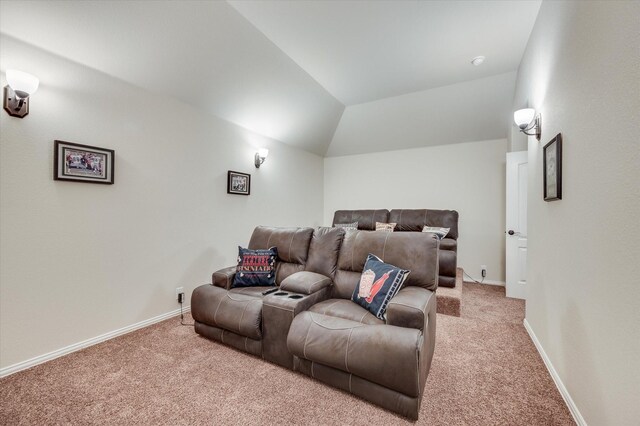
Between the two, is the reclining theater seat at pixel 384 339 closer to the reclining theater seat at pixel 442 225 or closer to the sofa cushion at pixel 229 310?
the sofa cushion at pixel 229 310

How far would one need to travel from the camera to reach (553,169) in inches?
75.7

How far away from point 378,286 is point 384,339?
483 mm

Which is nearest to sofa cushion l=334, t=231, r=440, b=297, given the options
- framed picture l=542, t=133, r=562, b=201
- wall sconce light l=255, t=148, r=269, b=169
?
framed picture l=542, t=133, r=562, b=201

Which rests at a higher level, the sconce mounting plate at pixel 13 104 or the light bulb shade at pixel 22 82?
the light bulb shade at pixel 22 82

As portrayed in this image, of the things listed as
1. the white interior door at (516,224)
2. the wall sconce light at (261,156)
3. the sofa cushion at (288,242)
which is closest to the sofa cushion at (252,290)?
the sofa cushion at (288,242)

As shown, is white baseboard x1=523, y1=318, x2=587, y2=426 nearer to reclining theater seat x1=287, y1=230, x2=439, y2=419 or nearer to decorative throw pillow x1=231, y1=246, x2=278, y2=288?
reclining theater seat x1=287, y1=230, x2=439, y2=419

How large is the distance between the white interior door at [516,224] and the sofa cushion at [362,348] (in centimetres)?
295

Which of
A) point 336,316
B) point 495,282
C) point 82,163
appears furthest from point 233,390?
point 495,282

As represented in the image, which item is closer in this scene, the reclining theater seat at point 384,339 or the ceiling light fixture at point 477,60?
the reclining theater seat at point 384,339

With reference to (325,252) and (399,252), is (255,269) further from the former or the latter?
(399,252)

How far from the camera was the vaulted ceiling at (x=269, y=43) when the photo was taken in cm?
209

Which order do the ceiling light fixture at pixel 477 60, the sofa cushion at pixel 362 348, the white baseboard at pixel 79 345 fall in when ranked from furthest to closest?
1. the ceiling light fixture at pixel 477 60
2. the white baseboard at pixel 79 345
3. the sofa cushion at pixel 362 348

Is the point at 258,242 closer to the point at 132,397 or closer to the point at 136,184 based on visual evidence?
the point at 136,184

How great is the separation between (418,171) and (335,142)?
1.73 metres
